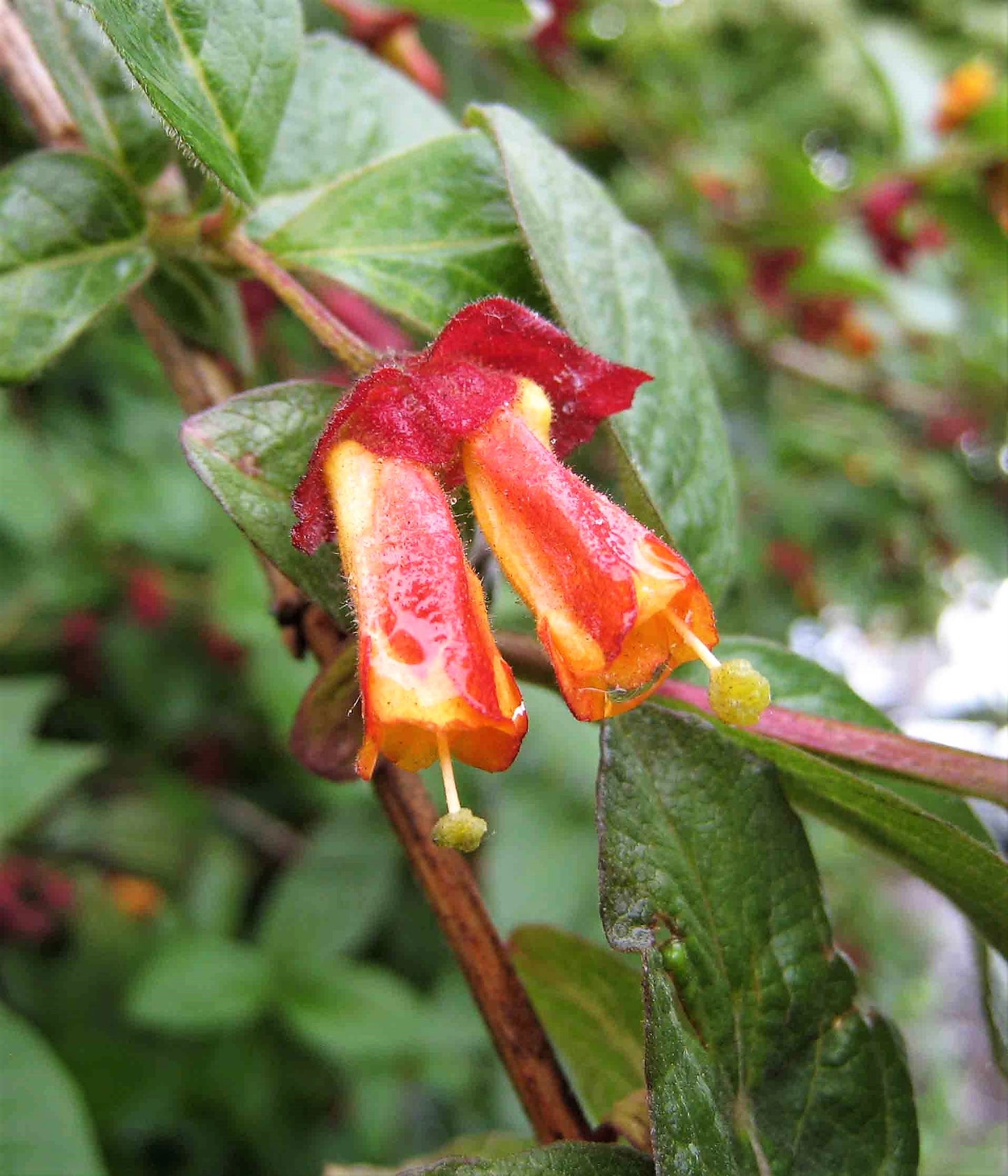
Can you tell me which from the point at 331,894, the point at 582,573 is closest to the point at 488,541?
the point at 582,573

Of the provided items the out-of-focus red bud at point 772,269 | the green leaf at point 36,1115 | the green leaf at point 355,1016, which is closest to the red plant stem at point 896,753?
the green leaf at point 36,1115

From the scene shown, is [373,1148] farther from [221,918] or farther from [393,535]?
[393,535]

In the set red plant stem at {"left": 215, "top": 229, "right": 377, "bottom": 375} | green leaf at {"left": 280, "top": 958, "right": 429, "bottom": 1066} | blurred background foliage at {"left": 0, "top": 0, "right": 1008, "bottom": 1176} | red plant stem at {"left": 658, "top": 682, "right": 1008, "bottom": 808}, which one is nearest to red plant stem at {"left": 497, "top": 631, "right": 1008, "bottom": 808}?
red plant stem at {"left": 658, "top": 682, "right": 1008, "bottom": 808}

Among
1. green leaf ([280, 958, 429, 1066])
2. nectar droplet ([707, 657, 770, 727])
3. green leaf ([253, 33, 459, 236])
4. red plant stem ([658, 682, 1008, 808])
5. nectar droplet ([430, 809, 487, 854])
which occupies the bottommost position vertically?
green leaf ([280, 958, 429, 1066])

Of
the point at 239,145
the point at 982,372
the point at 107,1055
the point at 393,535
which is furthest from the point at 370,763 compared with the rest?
the point at 982,372

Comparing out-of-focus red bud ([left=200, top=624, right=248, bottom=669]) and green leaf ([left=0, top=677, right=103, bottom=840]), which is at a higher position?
green leaf ([left=0, top=677, right=103, bottom=840])

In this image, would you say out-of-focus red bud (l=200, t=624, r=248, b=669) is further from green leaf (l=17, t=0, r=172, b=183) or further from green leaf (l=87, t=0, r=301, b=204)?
green leaf (l=87, t=0, r=301, b=204)
